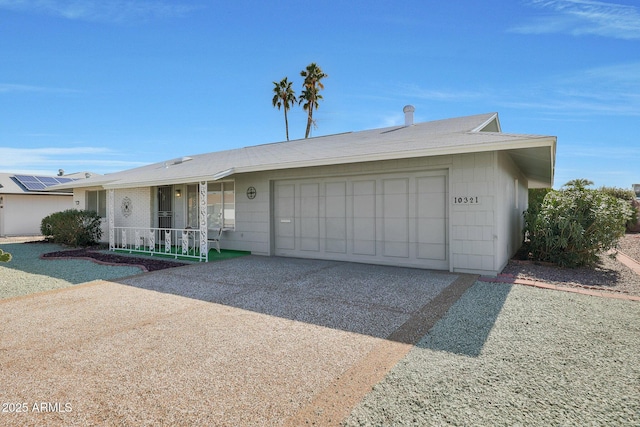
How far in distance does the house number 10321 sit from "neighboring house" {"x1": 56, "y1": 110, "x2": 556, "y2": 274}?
0.02m

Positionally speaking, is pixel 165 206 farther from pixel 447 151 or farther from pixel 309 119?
pixel 309 119

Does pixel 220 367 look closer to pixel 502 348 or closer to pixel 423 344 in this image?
pixel 423 344

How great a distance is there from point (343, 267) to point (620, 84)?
10464 mm

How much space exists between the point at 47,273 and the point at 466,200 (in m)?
9.48

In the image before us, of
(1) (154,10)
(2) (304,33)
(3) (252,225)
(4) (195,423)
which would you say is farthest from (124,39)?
(4) (195,423)

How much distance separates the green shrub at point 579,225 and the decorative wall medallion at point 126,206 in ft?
44.3

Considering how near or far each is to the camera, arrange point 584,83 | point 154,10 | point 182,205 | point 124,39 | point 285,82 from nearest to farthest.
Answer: point 154,10, point 124,39, point 584,83, point 182,205, point 285,82

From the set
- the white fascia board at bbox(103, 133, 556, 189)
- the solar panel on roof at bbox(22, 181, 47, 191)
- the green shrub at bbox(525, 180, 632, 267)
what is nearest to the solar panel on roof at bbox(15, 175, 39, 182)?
the solar panel on roof at bbox(22, 181, 47, 191)

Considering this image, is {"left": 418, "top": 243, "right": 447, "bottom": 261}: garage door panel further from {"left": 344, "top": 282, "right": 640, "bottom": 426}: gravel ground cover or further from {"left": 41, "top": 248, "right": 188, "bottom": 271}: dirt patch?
{"left": 41, "top": 248, "right": 188, "bottom": 271}: dirt patch

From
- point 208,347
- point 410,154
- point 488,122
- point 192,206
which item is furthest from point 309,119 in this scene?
point 208,347

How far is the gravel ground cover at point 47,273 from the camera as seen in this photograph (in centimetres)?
635

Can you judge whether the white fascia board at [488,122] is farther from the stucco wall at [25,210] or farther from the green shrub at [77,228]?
the stucco wall at [25,210]

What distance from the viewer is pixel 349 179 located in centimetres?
870

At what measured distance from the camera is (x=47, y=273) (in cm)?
771
